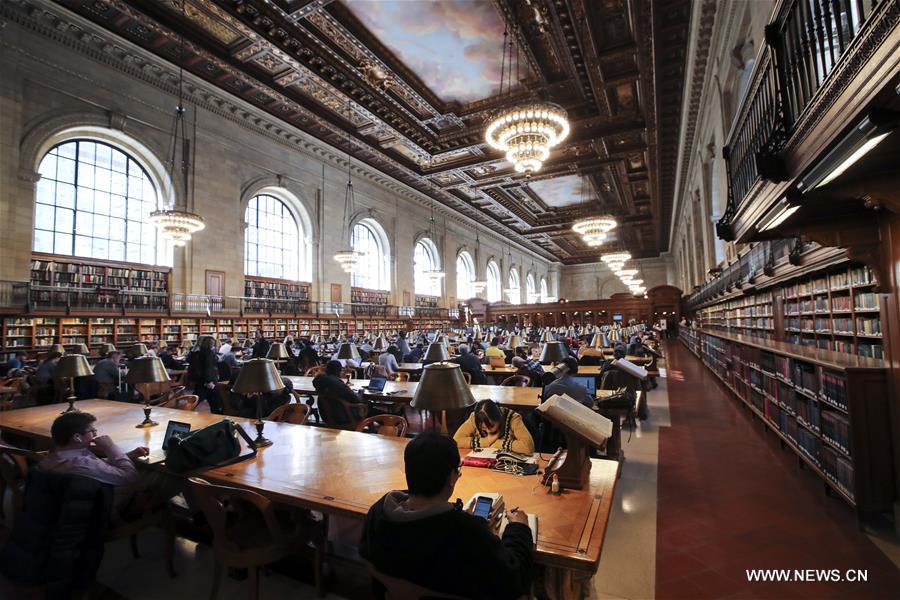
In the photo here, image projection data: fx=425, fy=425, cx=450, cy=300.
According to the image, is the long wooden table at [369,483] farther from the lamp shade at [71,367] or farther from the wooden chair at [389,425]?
the lamp shade at [71,367]

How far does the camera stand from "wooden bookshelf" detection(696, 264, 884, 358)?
12.1ft

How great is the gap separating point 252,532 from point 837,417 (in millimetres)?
3958

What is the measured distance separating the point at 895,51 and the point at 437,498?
2.12 metres

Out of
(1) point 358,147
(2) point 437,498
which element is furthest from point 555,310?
(2) point 437,498

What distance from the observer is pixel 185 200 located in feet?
37.4

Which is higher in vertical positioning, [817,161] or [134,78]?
[134,78]

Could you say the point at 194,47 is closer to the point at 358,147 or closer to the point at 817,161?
the point at 358,147

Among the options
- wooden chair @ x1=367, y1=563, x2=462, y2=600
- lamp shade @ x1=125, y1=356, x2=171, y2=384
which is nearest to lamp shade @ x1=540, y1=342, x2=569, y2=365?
lamp shade @ x1=125, y1=356, x2=171, y2=384

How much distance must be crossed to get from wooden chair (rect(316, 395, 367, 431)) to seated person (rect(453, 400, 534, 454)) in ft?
5.74

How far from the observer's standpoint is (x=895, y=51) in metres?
1.44

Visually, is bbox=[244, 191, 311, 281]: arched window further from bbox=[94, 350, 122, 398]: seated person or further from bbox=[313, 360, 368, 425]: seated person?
bbox=[313, 360, 368, 425]: seated person

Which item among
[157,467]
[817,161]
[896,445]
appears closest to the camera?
[817,161]

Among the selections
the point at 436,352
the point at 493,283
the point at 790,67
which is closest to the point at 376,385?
the point at 436,352

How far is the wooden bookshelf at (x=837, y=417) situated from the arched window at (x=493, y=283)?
24527mm
